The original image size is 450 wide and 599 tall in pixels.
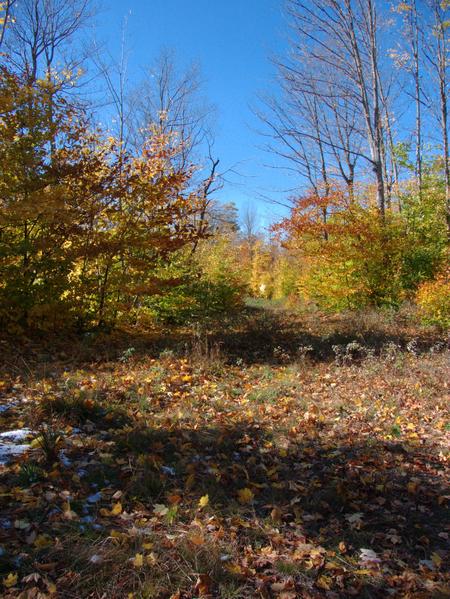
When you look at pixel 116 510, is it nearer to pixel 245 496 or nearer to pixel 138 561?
pixel 138 561

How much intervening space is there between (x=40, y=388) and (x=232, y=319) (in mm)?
6749

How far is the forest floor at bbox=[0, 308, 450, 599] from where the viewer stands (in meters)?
2.61

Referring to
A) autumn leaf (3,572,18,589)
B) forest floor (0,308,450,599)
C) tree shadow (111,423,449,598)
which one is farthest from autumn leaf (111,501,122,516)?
autumn leaf (3,572,18,589)

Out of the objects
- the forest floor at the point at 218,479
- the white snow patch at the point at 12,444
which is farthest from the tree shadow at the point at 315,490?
the white snow patch at the point at 12,444

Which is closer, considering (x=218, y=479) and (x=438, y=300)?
(x=218, y=479)

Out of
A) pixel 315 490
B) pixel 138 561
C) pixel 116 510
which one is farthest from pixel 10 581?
pixel 315 490

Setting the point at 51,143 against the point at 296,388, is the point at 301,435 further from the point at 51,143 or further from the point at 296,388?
the point at 51,143

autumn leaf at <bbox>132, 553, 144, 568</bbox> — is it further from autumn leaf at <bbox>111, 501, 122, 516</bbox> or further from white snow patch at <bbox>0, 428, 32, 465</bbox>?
white snow patch at <bbox>0, 428, 32, 465</bbox>

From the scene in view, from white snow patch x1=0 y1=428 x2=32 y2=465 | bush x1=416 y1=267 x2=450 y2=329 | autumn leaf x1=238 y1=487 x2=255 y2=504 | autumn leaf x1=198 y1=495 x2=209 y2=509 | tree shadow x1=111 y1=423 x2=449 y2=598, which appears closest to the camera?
tree shadow x1=111 y1=423 x2=449 y2=598

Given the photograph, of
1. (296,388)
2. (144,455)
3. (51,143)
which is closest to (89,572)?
(144,455)

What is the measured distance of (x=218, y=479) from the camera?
3779 millimetres

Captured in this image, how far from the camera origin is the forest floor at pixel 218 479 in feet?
8.57

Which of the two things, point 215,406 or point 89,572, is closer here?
point 89,572

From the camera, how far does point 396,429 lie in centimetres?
515
